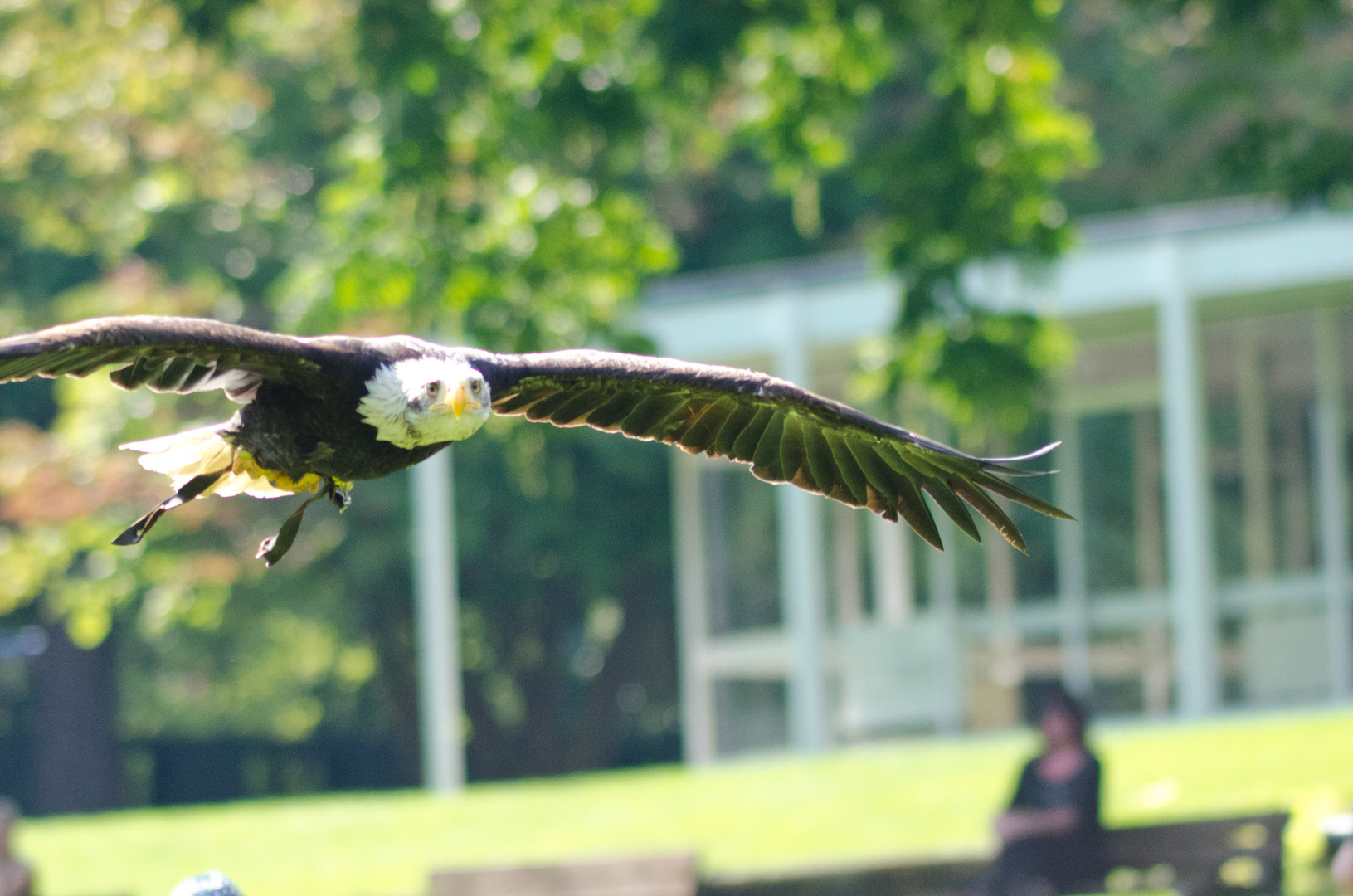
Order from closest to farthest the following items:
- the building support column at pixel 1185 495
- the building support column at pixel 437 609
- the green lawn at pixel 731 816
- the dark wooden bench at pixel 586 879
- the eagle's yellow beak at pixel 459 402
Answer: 1. the eagle's yellow beak at pixel 459 402
2. the dark wooden bench at pixel 586 879
3. the green lawn at pixel 731 816
4. the building support column at pixel 1185 495
5. the building support column at pixel 437 609

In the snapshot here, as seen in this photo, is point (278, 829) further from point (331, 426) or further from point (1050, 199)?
point (331, 426)

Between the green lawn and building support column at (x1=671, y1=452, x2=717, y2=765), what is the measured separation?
3.04 meters

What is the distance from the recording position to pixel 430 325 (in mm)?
9078

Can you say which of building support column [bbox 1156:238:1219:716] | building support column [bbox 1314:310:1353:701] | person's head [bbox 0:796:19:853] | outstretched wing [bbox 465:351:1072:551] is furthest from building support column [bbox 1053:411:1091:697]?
outstretched wing [bbox 465:351:1072:551]

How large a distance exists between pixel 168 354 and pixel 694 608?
12970 millimetres

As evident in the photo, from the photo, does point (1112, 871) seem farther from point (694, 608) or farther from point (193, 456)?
point (694, 608)

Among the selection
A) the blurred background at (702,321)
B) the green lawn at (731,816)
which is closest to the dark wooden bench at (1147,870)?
the green lawn at (731,816)

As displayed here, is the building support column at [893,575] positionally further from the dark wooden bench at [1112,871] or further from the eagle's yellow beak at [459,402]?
the eagle's yellow beak at [459,402]

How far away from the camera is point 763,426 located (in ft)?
16.5

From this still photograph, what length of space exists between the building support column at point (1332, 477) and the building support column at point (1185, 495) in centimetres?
100

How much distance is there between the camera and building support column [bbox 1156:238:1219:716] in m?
13.2

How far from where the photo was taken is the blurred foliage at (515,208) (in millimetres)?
8695

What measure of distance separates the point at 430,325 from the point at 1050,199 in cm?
310

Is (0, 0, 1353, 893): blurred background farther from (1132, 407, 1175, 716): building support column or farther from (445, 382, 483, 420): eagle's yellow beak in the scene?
(445, 382, 483, 420): eagle's yellow beak
